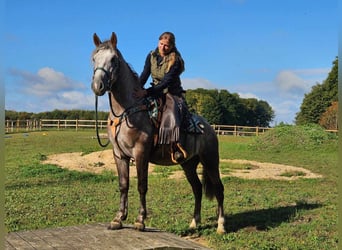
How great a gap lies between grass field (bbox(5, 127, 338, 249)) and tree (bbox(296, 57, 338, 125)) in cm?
3378

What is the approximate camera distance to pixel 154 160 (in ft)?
16.1

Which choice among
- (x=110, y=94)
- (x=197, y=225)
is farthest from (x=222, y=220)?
(x=110, y=94)

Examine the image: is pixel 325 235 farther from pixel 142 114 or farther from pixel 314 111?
pixel 314 111

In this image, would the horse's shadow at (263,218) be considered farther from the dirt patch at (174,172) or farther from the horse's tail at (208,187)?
the dirt patch at (174,172)

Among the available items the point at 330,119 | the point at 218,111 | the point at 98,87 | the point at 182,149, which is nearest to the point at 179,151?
the point at 182,149

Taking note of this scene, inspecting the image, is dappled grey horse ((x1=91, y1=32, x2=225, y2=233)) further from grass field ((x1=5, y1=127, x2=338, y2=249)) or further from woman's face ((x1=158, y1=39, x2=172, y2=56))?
grass field ((x1=5, y1=127, x2=338, y2=249))

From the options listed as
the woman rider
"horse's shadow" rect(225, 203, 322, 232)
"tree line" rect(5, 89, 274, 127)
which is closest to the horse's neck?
the woman rider

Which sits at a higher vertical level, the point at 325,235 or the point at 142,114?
the point at 142,114

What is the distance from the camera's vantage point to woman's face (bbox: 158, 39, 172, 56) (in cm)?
473

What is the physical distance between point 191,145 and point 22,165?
34.5ft

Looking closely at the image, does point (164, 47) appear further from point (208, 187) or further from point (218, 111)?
point (218, 111)

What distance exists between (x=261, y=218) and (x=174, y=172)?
6.33 metres

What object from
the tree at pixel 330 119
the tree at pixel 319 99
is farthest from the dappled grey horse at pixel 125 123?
the tree at pixel 319 99

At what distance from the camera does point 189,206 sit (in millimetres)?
7730
